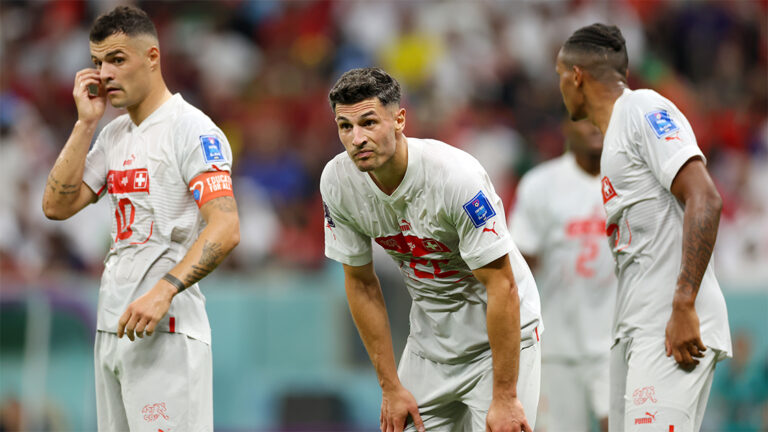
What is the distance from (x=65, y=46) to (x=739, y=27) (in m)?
9.03

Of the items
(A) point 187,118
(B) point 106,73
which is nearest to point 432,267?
(A) point 187,118

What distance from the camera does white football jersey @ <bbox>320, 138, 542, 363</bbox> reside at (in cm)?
459

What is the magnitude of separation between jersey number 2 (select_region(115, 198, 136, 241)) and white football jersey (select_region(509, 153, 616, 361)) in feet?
10.1

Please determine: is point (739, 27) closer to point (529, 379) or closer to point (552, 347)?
point (552, 347)

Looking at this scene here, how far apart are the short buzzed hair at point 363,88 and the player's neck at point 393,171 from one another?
0.22m

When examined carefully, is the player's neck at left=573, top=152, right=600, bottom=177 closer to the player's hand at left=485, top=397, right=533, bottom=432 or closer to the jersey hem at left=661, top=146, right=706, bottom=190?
the jersey hem at left=661, top=146, right=706, bottom=190

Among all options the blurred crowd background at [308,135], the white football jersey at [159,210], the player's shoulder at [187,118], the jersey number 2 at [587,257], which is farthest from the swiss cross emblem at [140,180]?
the blurred crowd background at [308,135]

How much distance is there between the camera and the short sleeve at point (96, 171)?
5184mm

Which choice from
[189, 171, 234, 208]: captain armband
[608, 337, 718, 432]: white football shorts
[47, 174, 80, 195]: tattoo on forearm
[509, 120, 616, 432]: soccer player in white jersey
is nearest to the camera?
[608, 337, 718, 432]: white football shorts

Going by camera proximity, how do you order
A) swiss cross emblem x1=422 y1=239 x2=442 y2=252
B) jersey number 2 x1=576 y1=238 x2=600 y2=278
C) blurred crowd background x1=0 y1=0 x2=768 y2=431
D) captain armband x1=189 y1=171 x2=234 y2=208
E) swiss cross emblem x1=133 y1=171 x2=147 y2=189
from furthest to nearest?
blurred crowd background x1=0 y1=0 x2=768 y2=431
jersey number 2 x1=576 y1=238 x2=600 y2=278
swiss cross emblem x1=133 y1=171 x2=147 y2=189
captain armband x1=189 y1=171 x2=234 y2=208
swiss cross emblem x1=422 y1=239 x2=442 y2=252

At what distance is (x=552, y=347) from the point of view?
702 centimetres

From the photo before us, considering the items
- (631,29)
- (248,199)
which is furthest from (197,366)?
(631,29)

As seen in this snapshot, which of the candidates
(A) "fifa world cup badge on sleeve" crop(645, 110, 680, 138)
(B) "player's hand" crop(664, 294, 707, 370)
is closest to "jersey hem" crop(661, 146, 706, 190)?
(A) "fifa world cup badge on sleeve" crop(645, 110, 680, 138)

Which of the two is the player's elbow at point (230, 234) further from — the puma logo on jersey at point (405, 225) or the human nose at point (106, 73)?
the human nose at point (106, 73)
